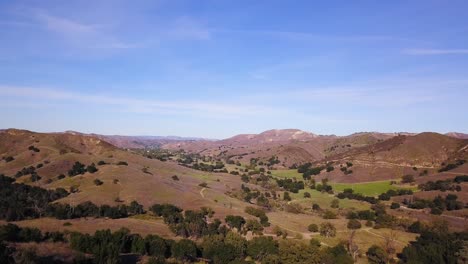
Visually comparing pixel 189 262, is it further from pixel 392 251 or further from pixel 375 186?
pixel 375 186

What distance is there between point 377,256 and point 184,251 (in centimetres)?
3354

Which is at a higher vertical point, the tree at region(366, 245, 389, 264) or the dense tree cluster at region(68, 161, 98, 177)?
the dense tree cluster at region(68, 161, 98, 177)

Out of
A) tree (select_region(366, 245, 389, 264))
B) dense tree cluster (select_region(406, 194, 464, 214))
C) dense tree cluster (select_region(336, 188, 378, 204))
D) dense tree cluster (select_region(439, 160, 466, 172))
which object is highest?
dense tree cluster (select_region(439, 160, 466, 172))

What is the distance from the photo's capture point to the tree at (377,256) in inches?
2707

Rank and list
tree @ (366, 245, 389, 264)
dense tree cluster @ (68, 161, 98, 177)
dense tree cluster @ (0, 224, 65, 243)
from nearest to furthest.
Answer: dense tree cluster @ (0, 224, 65, 243) < tree @ (366, 245, 389, 264) < dense tree cluster @ (68, 161, 98, 177)

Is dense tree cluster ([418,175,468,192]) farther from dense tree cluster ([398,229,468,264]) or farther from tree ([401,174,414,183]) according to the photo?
dense tree cluster ([398,229,468,264])

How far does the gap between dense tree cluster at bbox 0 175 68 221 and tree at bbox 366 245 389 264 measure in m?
68.0

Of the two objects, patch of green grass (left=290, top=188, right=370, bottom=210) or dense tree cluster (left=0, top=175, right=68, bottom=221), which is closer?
dense tree cluster (left=0, top=175, right=68, bottom=221)

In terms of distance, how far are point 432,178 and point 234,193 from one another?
74496 millimetres

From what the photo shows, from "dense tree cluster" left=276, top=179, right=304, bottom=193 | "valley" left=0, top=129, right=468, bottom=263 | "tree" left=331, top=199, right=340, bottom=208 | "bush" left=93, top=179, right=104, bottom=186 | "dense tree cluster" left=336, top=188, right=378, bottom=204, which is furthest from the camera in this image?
"dense tree cluster" left=276, top=179, right=304, bottom=193

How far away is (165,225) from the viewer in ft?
288

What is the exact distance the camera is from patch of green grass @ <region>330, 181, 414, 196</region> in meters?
150

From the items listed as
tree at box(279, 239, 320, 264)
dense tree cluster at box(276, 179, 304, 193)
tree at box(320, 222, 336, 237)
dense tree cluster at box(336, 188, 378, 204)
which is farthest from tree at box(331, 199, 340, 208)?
tree at box(279, 239, 320, 264)

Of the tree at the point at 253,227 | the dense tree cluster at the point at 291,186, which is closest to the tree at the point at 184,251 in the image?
the tree at the point at 253,227
